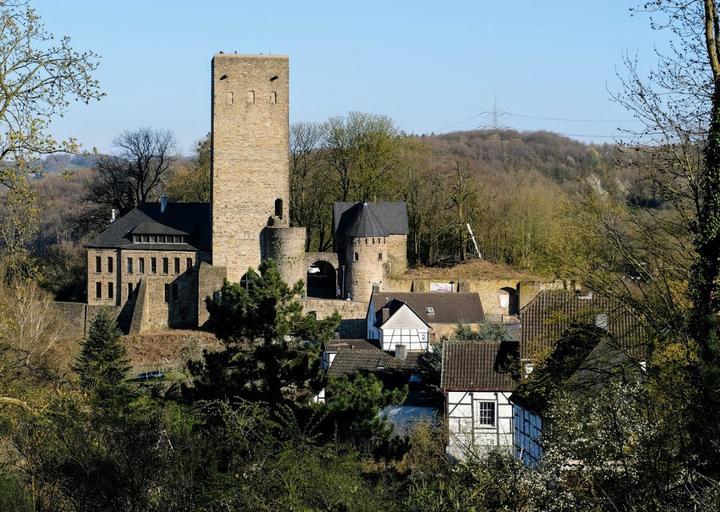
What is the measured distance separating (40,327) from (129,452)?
1868 cm

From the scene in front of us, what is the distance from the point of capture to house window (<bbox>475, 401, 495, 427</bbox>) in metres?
22.9

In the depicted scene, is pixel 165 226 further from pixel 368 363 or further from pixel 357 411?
pixel 357 411

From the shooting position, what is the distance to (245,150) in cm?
3681

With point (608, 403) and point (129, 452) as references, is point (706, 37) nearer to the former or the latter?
point (608, 403)

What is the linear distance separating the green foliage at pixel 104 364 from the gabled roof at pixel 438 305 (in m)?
9.60

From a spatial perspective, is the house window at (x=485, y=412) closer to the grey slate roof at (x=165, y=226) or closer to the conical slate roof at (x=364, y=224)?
the conical slate roof at (x=364, y=224)

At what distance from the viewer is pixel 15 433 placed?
13.0 metres

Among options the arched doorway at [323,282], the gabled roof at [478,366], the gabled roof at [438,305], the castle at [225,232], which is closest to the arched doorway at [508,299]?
the gabled roof at [438,305]

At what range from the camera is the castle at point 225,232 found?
120 ft

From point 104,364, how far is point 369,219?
16092mm

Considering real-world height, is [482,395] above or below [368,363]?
below

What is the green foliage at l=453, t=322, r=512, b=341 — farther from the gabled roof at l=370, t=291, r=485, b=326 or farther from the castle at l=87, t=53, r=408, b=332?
the castle at l=87, t=53, r=408, b=332

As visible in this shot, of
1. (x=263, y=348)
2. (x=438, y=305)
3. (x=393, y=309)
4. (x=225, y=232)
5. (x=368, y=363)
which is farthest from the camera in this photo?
(x=225, y=232)

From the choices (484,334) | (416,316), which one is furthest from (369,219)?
(484,334)
